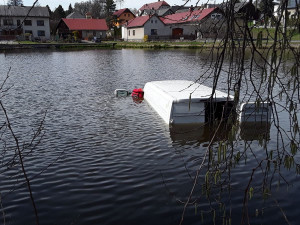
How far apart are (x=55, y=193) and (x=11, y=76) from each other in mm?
26555

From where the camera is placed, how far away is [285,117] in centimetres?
1680

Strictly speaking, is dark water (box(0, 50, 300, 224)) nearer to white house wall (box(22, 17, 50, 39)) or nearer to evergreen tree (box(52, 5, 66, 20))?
white house wall (box(22, 17, 50, 39))

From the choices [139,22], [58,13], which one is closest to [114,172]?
[139,22]

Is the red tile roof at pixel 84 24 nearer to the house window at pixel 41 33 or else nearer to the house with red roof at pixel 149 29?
the house window at pixel 41 33

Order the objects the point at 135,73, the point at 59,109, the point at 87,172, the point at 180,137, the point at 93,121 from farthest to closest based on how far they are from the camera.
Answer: the point at 135,73 < the point at 59,109 < the point at 93,121 < the point at 180,137 < the point at 87,172

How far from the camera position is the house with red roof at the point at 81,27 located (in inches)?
3780

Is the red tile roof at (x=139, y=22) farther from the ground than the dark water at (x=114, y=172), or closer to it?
farther from the ground

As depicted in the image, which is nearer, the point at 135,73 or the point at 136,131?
the point at 136,131

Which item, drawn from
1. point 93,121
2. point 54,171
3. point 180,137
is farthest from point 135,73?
point 54,171

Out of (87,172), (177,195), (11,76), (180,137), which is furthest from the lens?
(11,76)

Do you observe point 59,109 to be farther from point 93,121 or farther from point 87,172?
point 87,172

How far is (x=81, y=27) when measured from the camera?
9631cm

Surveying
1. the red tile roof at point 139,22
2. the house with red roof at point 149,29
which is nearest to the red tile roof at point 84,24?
the red tile roof at point 139,22

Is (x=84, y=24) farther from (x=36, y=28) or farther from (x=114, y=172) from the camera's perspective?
(x=114, y=172)
